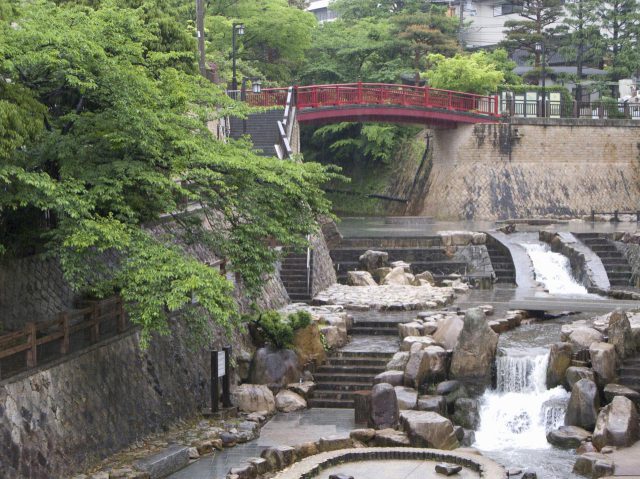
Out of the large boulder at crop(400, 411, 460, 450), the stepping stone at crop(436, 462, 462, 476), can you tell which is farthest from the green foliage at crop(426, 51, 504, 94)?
the stepping stone at crop(436, 462, 462, 476)

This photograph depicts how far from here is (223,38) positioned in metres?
54.7

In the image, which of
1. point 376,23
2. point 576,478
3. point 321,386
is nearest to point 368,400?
point 321,386

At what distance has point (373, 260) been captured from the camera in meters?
38.1

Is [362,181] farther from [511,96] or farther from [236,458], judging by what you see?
[236,458]

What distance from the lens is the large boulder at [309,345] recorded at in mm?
26703

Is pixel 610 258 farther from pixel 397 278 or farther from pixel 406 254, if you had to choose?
pixel 397 278

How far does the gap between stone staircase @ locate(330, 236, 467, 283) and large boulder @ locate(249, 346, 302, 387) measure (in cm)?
1106

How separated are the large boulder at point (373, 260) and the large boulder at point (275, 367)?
39.6ft

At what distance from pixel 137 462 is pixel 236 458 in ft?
7.20

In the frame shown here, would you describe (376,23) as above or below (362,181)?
above

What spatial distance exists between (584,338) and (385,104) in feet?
79.5

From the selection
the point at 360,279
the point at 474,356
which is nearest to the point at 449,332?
the point at 474,356

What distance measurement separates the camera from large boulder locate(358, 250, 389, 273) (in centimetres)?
3803

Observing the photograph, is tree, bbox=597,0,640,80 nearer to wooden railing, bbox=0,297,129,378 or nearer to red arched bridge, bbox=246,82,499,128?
red arched bridge, bbox=246,82,499,128
